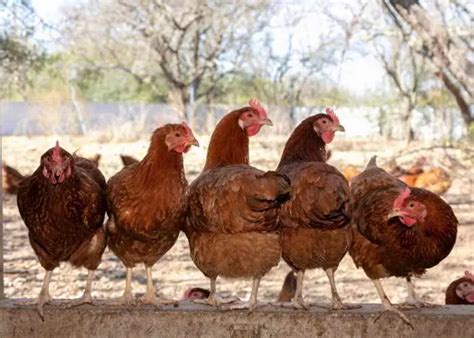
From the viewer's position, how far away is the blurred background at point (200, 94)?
6.80 metres

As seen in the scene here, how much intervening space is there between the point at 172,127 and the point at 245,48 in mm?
4431

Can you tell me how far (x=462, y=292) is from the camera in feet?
13.4

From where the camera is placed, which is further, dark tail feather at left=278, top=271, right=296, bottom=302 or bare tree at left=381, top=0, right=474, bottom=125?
bare tree at left=381, top=0, right=474, bottom=125

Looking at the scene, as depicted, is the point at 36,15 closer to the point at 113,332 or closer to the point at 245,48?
the point at 245,48

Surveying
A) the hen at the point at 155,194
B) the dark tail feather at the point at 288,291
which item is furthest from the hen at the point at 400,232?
the dark tail feather at the point at 288,291

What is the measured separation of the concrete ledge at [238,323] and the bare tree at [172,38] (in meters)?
4.48

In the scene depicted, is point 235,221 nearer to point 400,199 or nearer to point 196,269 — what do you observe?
point 400,199

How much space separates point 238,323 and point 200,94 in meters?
4.74

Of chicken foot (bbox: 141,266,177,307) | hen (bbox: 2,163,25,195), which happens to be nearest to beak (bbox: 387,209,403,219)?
chicken foot (bbox: 141,266,177,307)

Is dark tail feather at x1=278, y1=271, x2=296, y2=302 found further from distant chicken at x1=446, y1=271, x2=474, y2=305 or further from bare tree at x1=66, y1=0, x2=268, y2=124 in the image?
bare tree at x1=66, y1=0, x2=268, y2=124

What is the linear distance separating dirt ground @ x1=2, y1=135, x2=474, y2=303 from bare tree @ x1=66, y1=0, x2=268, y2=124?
0.71 m

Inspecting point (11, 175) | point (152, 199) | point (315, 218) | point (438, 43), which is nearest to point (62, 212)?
point (152, 199)

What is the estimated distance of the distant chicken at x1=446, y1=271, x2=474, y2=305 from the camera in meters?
4.03

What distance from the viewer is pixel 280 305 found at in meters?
3.20
